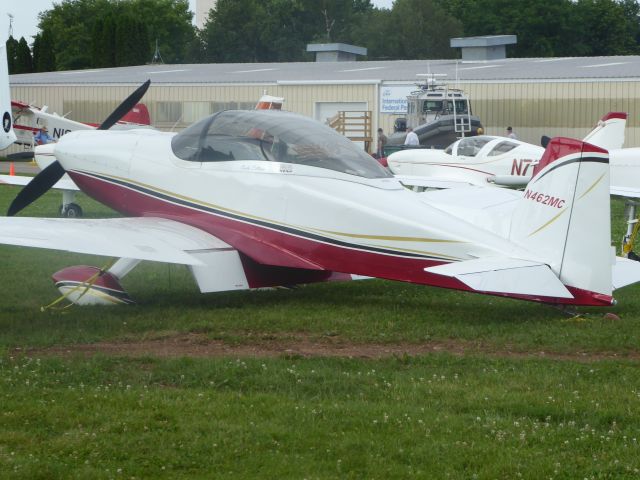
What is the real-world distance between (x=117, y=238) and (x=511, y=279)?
368 cm

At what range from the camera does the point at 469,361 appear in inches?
292

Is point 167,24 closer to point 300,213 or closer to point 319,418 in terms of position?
point 300,213

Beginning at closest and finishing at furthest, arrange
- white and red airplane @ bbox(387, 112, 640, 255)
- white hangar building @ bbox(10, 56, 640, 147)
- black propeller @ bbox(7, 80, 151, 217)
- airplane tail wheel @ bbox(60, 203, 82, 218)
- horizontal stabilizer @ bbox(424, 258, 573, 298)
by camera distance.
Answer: horizontal stabilizer @ bbox(424, 258, 573, 298)
black propeller @ bbox(7, 80, 151, 217)
airplane tail wheel @ bbox(60, 203, 82, 218)
white and red airplane @ bbox(387, 112, 640, 255)
white hangar building @ bbox(10, 56, 640, 147)

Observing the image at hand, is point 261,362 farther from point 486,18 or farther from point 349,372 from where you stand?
point 486,18

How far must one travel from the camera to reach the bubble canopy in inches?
385

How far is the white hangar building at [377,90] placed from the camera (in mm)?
36094

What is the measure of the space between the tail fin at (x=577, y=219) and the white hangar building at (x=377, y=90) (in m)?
28.2

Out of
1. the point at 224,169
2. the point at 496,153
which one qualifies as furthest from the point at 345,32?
the point at 224,169

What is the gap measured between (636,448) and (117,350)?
4097 millimetres

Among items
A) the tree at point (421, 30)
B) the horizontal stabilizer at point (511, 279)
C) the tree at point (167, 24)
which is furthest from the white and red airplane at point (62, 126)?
the tree at point (421, 30)

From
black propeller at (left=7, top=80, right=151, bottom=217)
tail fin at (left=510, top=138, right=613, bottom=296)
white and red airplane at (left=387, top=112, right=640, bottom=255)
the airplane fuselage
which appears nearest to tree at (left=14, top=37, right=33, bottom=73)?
white and red airplane at (left=387, top=112, right=640, bottom=255)

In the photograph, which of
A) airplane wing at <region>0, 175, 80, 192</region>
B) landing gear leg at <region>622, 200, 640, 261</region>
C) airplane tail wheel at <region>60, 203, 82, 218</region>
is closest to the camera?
landing gear leg at <region>622, 200, 640, 261</region>

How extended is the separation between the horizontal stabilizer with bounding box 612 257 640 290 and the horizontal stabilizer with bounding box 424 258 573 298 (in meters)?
0.78

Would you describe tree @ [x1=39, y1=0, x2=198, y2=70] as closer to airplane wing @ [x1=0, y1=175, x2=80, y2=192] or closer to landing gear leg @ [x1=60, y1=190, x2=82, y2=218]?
landing gear leg @ [x1=60, y1=190, x2=82, y2=218]
